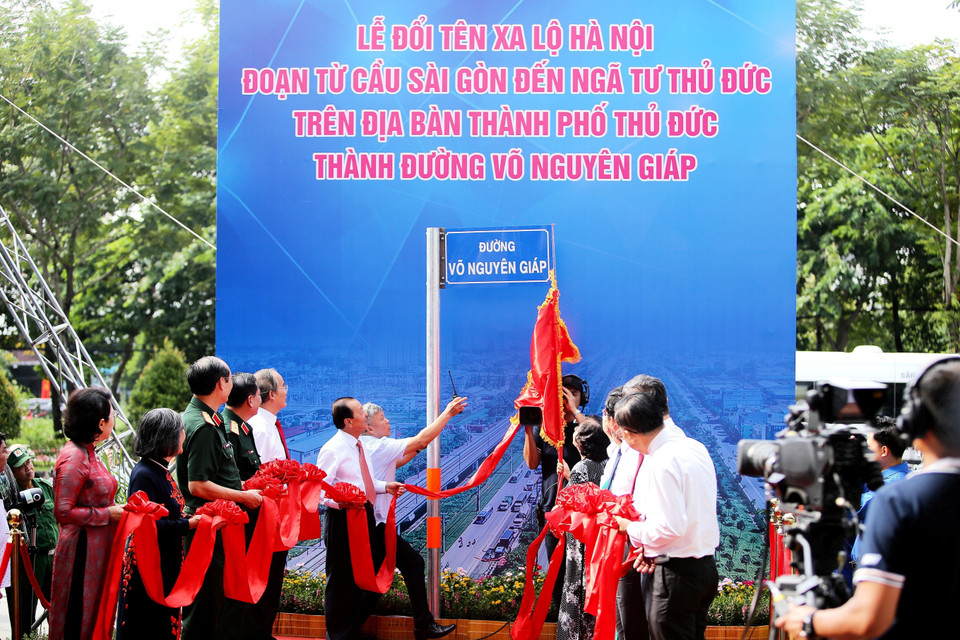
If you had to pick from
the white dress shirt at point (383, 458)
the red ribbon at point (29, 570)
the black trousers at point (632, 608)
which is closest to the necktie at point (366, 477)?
the white dress shirt at point (383, 458)

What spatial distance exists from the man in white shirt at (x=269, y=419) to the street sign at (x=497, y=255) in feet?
3.75

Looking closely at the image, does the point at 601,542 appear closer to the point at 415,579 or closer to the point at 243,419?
the point at 415,579

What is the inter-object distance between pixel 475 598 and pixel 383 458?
3.21ft

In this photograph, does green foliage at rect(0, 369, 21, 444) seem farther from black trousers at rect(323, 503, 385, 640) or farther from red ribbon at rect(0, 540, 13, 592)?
black trousers at rect(323, 503, 385, 640)

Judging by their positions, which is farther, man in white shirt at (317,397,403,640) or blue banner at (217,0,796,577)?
blue banner at (217,0,796,577)

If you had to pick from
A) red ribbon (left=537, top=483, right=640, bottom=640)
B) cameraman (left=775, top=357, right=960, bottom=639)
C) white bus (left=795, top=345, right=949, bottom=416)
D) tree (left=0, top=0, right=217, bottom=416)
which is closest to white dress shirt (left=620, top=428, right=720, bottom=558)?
red ribbon (left=537, top=483, right=640, bottom=640)

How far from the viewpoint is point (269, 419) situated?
4.98 m

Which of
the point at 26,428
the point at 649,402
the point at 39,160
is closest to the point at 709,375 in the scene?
the point at 649,402

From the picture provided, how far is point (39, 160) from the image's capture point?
14.3 m

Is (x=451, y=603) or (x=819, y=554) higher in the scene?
(x=819, y=554)

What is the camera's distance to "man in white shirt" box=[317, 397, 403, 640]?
15.9 ft

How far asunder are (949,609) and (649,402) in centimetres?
168

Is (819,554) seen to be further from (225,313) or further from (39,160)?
(39,160)

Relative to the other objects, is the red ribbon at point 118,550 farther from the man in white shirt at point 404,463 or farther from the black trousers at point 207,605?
the man in white shirt at point 404,463
